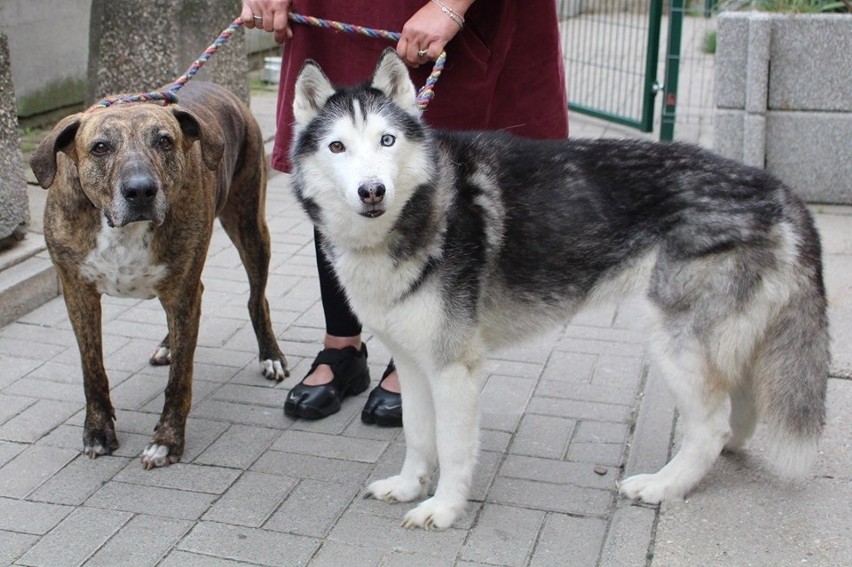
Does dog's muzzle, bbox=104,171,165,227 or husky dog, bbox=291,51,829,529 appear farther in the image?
dog's muzzle, bbox=104,171,165,227

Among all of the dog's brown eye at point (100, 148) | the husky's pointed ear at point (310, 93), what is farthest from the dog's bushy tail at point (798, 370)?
the dog's brown eye at point (100, 148)

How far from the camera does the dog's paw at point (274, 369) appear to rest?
4734 millimetres

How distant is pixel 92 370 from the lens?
4.05 meters

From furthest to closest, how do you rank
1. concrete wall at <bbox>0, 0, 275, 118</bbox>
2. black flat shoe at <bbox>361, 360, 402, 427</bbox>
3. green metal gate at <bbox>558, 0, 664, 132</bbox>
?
green metal gate at <bbox>558, 0, 664, 132</bbox> → concrete wall at <bbox>0, 0, 275, 118</bbox> → black flat shoe at <bbox>361, 360, 402, 427</bbox>

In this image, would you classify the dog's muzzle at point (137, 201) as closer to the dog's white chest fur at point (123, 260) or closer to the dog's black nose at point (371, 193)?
the dog's white chest fur at point (123, 260)

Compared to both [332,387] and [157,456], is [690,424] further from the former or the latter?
[157,456]

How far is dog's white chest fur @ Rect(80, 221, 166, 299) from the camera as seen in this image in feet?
12.5

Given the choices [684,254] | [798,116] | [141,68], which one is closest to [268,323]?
[684,254]

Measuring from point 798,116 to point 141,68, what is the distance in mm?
4309

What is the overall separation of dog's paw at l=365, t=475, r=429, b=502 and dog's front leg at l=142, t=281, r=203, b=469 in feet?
2.62

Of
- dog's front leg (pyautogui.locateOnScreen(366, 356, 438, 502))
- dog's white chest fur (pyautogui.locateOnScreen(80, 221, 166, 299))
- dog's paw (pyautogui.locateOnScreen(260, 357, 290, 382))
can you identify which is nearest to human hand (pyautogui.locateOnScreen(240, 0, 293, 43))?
dog's white chest fur (pyautogui.locateOnScreen(80, 221, 166, 299))

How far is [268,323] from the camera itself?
4.83m

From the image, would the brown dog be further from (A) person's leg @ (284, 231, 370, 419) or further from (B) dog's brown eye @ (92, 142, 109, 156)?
(A) person's leg @ (284, 231, 370, 419)

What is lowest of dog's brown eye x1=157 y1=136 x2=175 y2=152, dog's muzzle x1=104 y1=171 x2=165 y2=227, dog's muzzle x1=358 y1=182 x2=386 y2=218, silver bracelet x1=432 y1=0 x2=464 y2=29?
dog's muzzle x1=104 y1=171 x2=165 y2=227
